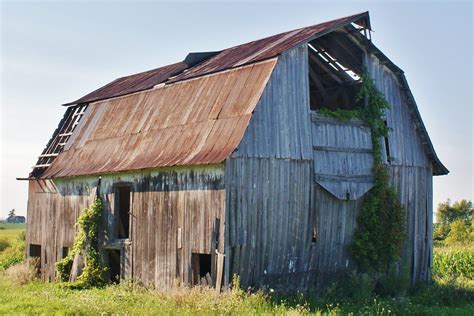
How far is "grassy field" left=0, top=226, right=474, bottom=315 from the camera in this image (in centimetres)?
1480

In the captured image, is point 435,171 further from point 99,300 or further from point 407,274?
point 99,300

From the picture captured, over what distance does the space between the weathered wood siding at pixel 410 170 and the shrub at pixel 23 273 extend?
1288 cm

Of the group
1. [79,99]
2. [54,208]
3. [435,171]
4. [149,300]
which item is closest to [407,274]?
[435,171]

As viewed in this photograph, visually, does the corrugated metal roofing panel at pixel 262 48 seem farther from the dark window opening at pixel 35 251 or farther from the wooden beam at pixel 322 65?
the dark window opening at pixel 35 251

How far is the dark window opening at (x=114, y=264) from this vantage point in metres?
21.1

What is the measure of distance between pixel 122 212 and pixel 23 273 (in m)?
4.52

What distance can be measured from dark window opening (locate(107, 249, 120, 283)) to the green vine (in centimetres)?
43

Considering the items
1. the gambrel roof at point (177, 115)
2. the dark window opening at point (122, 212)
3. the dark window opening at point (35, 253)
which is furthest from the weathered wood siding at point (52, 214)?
the dark window opening at point (122, 212)

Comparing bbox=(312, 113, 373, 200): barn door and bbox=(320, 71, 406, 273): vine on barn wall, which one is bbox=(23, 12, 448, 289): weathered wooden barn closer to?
bbox=(312, 113, 373, 200): barn door

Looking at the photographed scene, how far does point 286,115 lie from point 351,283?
4.84 metres

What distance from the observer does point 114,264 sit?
21609mm

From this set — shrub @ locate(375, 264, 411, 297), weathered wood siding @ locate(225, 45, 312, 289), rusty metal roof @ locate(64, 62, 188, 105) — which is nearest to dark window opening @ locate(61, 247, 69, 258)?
rusty metal roof @ locate(64, 62, 188, 105)

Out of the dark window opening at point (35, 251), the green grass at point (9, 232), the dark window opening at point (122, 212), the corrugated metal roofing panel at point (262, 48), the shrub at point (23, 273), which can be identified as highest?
the corrugated metal roofing panel at point (262, 48)

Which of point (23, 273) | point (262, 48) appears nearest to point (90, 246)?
point (23, 273)
